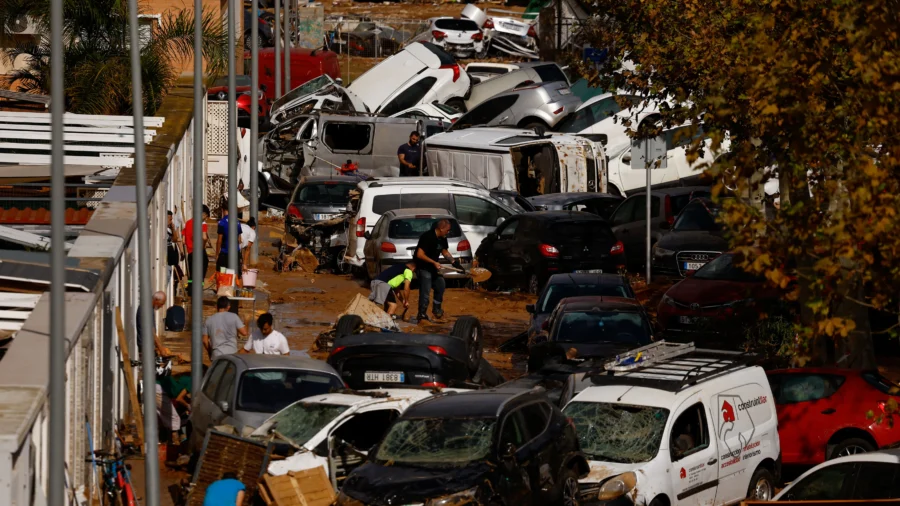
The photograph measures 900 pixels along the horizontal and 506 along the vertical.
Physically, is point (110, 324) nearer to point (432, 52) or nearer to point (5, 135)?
point (5, 135)

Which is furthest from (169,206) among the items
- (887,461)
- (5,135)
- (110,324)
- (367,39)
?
(367,39)

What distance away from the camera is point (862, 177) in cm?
882

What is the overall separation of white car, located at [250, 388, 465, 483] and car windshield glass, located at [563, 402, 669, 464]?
1.36 meters

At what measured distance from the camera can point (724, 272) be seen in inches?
802

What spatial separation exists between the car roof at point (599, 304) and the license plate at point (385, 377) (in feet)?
11.7

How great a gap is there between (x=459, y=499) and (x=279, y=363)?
3.79 m

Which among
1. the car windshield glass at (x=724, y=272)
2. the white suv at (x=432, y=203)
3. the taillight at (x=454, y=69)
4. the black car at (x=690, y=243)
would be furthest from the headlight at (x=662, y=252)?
the taillight at (x=454, y=69)

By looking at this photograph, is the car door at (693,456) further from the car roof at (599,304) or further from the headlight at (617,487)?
the car roof at (599,304)

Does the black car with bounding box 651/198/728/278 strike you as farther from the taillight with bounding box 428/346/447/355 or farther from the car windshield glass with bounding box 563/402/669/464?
the car windshield glass with bounding box 563/402/669/464

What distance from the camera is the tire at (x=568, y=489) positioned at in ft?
36.7

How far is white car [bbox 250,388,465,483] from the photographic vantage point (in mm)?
11812

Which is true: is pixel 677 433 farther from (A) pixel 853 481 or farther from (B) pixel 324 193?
(B) pixel 324 193

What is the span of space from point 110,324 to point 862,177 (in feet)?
25.3

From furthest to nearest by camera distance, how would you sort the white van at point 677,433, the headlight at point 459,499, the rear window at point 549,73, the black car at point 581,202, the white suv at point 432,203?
the rear window at point 549,73 < the black car at point 581,202 < the white suv at point 432,203 < the white van at point 677,433 < the headlight at point 459,499
